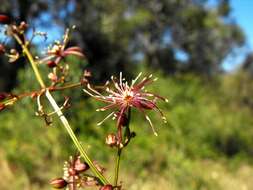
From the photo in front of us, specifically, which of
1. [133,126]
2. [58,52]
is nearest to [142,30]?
[133,126]

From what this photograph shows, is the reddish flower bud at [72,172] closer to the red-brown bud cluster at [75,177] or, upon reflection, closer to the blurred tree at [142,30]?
the red-brown bud cluster at [75,177]

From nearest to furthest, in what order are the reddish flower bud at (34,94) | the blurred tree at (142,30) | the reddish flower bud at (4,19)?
1. the reddish flower bud at (34,94)
2. the reddish flower bud at (4,19)
3. the blurred tree at (142,30)

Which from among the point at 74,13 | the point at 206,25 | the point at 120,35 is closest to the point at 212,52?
the point at 206,25

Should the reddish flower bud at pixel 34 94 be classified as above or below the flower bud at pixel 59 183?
above

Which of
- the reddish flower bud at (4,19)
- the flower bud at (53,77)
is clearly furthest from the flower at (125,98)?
the reddish flower bud at (4,19)

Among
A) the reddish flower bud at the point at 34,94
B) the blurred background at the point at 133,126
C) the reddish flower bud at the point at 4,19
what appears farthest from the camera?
the blurred background at the point at 133,126

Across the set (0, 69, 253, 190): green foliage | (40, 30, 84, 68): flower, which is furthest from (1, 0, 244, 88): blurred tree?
(40, 30, 84, 68): flower

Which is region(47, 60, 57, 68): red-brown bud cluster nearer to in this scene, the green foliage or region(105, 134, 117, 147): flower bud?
region(105, 134, 117, 147): flower bud

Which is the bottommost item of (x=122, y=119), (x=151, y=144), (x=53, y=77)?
(x=122, y=119)

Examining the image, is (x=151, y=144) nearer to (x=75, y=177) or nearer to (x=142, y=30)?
(x=75, y=177)
